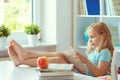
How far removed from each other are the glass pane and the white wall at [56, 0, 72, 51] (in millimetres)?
377

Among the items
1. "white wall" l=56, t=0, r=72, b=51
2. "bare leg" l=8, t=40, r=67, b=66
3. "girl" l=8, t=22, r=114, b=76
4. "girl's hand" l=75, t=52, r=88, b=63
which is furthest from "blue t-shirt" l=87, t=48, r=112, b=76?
"white wall" l=56, t=0, r=72, b=51

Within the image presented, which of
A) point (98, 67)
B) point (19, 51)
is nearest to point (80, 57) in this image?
point (98, 67)

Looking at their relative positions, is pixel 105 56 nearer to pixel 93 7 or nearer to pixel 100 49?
pixel 100 49

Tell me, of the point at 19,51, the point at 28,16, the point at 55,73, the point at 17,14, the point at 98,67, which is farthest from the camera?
the point at 28,16

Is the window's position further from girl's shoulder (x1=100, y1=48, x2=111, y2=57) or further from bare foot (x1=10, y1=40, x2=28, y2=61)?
bare foot (x1=10, y1=40, x2=28, y2=61)

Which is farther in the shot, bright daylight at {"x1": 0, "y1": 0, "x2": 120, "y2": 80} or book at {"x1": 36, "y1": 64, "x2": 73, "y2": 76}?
Result: bright daylight at {"x1": 0, "y1": 0, "x2": 120, "y2": 80}

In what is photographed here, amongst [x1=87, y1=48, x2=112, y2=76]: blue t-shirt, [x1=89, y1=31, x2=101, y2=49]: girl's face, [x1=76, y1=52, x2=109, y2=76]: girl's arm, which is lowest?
[x1=76, y1=52, x2=109, y2=76]: girl's arm

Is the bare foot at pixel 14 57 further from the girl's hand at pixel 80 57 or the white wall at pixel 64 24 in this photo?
the white wall at pixel 64 24

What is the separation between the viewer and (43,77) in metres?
1.38

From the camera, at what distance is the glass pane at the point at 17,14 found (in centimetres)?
306

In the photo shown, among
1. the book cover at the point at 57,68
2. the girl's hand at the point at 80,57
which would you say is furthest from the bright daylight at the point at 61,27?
the book cover at the point at 57,68

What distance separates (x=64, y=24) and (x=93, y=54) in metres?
0.94

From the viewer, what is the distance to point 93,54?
2.32m

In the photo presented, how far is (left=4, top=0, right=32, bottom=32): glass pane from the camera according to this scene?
10.0ft
